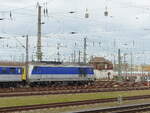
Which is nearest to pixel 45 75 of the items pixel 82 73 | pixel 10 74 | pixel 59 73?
pixel 59 73

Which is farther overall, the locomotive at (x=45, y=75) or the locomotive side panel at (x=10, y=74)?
the locomotive at (x=45, y=75)

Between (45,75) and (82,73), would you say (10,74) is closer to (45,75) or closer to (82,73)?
(45,75)

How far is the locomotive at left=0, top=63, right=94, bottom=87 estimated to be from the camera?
1996 inches

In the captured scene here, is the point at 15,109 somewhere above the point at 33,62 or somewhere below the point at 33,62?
below

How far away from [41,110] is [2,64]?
27.0m

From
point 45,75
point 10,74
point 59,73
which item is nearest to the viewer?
point 10,74

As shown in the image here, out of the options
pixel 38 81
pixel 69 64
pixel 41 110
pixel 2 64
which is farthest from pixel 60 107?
pixel 69 64

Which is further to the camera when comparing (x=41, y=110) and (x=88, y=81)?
(x=88, y=81)

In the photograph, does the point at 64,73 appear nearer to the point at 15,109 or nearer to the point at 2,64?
the point at 2,64

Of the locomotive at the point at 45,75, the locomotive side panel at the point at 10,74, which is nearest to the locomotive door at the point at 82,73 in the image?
the locomotive at the point at 45,75

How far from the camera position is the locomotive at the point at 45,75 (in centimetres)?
5069

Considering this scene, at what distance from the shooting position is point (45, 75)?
54875 millimetres

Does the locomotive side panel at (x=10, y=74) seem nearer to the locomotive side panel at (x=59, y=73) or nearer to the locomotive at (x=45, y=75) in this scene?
the locomotive at (x=45, y=75)

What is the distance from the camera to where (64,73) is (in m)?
57.1
